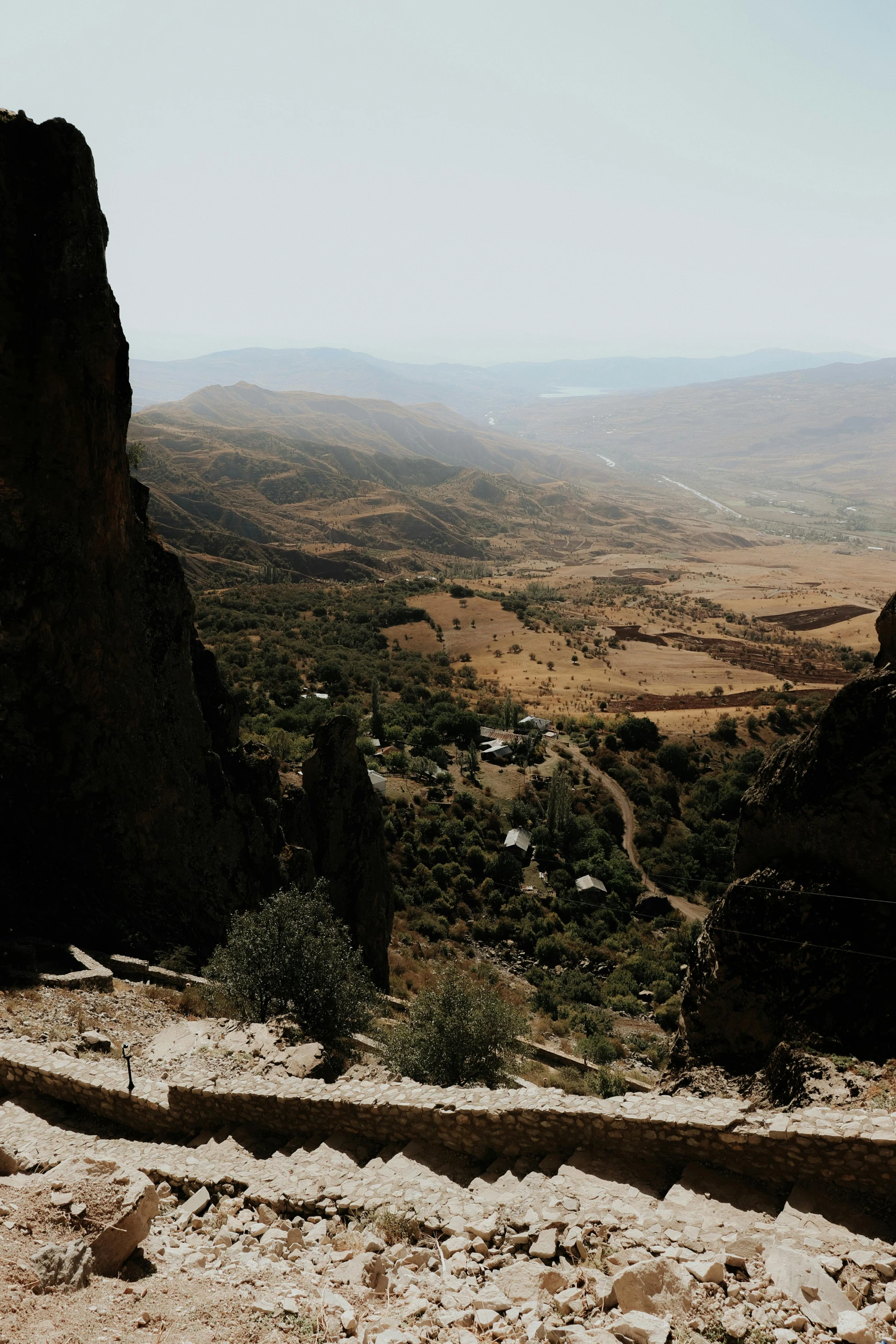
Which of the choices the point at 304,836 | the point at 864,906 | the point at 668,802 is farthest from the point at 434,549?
the point at 864,906

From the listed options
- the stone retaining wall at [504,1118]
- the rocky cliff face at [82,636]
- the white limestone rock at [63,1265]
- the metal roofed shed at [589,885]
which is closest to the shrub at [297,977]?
the stone retaining wall at [504,1118]

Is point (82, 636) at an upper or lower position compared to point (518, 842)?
upper

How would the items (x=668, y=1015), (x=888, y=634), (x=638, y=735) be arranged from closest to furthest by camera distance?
(x=888, y=634), (x=668, y=1015), (x=638, y=735)

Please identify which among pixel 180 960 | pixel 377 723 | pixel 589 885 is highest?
pixel 180 960

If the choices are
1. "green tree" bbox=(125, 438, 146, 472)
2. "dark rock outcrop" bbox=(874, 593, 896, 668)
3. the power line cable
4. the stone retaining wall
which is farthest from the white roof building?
the stone retaining wall

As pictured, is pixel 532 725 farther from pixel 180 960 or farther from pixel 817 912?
pixel 817 912

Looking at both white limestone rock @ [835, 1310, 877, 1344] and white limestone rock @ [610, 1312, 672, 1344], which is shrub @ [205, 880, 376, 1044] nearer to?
white limestone rock @ [610, 1312, 672, 1344]

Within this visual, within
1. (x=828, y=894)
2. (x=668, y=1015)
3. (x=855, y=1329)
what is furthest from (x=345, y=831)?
(x=855, y=1329)

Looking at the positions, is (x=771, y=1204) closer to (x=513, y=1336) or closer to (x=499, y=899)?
(x=513, y=1336)

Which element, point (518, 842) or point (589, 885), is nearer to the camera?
point (589, 885)

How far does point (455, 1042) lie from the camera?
48.1 ft

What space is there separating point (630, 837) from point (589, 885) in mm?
7118

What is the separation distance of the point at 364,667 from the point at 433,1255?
57209mm

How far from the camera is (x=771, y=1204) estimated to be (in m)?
9.23
